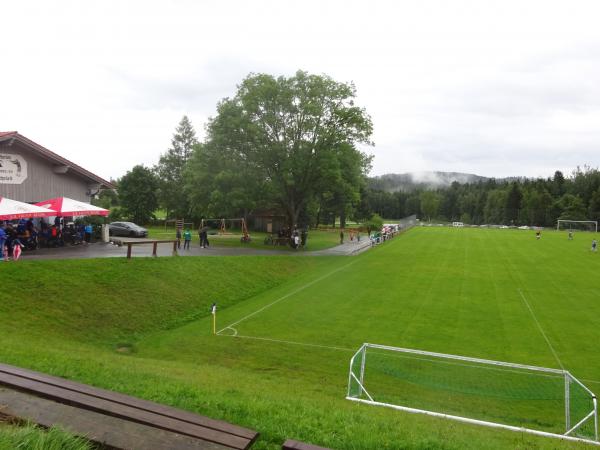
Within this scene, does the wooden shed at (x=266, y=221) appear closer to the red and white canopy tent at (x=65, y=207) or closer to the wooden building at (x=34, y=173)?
the wooden building at (x=34, y=173)

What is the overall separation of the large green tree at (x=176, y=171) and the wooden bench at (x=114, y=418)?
6554cm

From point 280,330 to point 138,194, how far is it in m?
55.5

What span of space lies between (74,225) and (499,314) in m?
25.2

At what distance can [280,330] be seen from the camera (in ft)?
51.1

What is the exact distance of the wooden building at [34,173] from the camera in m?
21.8

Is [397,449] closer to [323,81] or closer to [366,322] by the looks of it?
[366,322]

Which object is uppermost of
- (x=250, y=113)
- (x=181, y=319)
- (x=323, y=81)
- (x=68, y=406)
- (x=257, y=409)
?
(x=323, y=81)

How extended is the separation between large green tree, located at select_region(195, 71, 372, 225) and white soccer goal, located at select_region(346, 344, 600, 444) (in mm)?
25412

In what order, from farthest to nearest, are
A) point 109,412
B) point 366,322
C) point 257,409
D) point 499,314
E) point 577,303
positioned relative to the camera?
1. point 577,303
2. point 499,314
3. point 366,322
4. point 257,409
5. point 109,412

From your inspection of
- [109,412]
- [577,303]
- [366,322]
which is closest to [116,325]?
[366,322]

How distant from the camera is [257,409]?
5.94 m

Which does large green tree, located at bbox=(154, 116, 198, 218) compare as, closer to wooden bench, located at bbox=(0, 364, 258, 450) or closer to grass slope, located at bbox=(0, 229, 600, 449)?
grass slope, located at bbox=(0, 229, 600, 449)

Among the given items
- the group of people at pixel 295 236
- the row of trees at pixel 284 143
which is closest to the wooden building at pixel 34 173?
the row of trees at pixel 284 143

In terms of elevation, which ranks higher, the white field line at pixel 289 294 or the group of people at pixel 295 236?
the group of people at pixel 295 236
